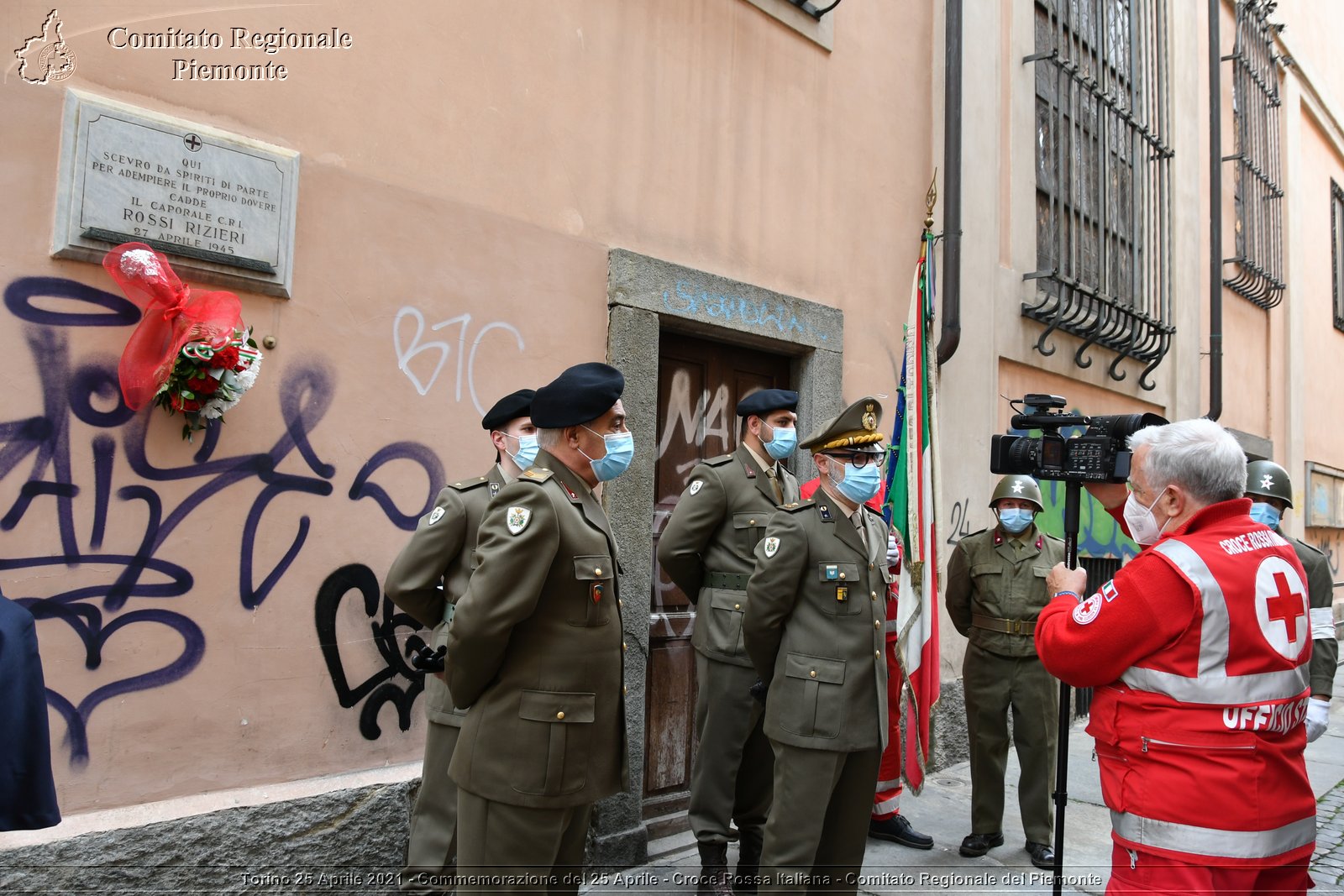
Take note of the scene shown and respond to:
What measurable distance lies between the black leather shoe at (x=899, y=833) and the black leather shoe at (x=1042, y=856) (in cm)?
48

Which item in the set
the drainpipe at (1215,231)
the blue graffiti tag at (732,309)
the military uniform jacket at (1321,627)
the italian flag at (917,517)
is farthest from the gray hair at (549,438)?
the drainpipe at (1215,231)

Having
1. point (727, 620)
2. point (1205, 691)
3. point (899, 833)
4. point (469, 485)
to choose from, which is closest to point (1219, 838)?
point (1205, 691)

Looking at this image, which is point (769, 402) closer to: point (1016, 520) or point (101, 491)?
point (1016, 520)

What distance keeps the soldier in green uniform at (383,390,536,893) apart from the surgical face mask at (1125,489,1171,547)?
2080 millimetres

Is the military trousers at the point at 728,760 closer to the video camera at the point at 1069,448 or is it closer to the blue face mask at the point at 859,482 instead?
the blue face mask at the point at 859,482

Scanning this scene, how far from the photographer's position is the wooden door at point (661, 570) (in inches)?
194

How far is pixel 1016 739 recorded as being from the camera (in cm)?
486

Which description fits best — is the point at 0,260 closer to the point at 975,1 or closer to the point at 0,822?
the point at 0,822

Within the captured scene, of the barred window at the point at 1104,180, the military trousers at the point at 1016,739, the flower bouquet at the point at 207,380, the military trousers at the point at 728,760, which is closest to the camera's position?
the flower bouquet at the point at 207,380

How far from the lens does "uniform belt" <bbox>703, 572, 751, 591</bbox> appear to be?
14.1ft

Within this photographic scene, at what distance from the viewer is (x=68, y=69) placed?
10.3 ft

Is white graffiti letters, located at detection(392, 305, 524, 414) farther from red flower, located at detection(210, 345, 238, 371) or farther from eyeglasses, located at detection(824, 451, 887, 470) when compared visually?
eyeglasses, located at detection(824, 451, 887, 470)

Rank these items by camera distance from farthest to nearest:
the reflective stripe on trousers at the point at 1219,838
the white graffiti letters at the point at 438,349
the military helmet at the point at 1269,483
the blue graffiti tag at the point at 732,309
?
the military helmet at the point at 1269,483
the blue graffiti tag at the point at 732,309
the white graffiti letters at the point at 438,349
the reflective stripe on trousers at the point at 1219,838

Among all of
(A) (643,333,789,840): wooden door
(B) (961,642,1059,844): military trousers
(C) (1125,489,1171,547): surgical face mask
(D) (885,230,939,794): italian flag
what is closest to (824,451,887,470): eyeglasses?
(C) (1125,489,1171,547): surgical face mask
